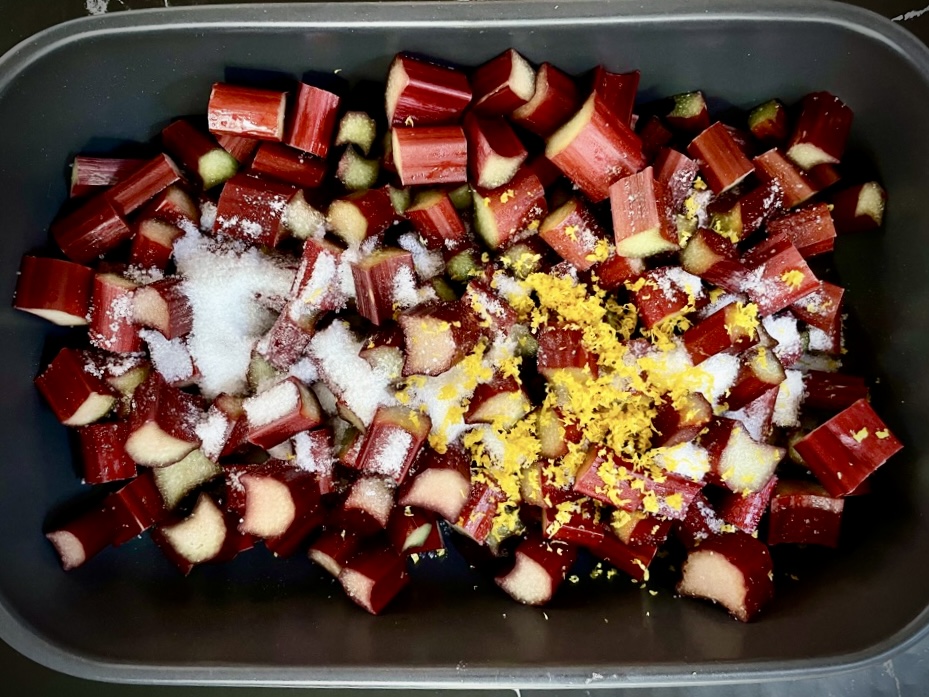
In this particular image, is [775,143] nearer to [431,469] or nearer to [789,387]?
[789,387]

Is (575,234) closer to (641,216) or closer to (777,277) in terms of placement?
(641,216)

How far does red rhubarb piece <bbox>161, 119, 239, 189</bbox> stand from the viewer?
4.92ft

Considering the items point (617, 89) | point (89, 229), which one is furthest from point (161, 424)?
point (617, 89)

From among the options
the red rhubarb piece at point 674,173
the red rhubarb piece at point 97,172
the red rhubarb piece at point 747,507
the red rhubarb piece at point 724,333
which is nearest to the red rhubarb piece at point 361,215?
the red rhubarb piece at point 97,172

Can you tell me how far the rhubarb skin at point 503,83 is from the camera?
1.41 metres

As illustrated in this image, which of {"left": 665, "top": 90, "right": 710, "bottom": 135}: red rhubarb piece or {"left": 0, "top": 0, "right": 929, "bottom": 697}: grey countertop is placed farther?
{"left": 0, "top": 0, "right": 929, "bottom": 697}: grey countertop

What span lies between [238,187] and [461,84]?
471mm

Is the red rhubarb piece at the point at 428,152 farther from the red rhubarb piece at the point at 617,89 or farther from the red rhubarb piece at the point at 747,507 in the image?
the red rhubarb piece at the point at 747,507

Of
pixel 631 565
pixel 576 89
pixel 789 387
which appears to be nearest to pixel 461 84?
pixel 576 89

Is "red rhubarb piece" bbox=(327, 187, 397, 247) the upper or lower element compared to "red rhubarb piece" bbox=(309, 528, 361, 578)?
upper

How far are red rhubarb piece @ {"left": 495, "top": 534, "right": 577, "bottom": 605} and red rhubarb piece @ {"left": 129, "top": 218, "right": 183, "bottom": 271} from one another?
913mm

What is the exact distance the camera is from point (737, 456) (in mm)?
1477

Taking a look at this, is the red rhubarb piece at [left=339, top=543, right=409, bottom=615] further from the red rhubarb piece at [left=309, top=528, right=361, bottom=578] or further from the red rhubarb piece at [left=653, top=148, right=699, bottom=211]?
the red rhubarb piece at [left=653, top=148, right=699, bottom=211]

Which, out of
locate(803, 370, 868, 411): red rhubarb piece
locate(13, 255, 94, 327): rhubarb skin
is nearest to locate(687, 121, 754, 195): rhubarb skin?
locate(803, 370, 868, 411): red rhubarb piece
